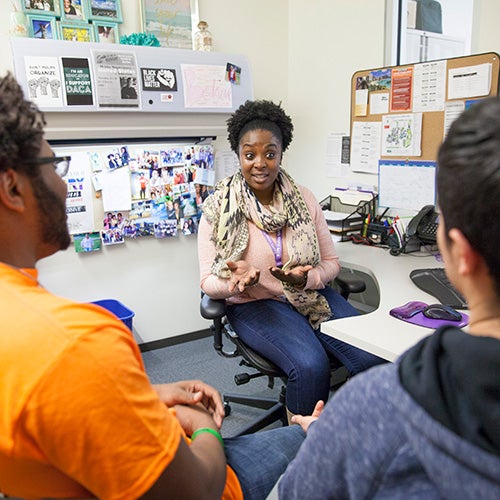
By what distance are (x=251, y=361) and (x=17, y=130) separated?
1.30 m

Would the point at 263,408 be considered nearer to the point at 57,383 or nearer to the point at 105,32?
the point at 57,383

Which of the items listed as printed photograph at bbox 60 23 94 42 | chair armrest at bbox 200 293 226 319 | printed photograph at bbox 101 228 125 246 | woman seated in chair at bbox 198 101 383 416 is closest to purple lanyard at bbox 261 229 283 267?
woman seated in chair at bbox 198 101 383 416

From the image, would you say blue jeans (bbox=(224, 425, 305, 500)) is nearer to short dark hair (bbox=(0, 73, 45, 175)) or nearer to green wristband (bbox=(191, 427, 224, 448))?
green wristband (bbox=(191, 427, 224, 448))

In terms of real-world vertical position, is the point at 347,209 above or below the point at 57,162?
below

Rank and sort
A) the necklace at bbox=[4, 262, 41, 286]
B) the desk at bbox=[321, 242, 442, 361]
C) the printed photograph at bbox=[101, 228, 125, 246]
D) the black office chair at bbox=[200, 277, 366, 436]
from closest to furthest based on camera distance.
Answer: the necklace at bbox=[4, 262, 41, 286] < the desk at bbox=[321, 242, 442, 361] < the black office chair at bbox=[200, 277, 366, 436] < the printed photograph at bbox=[101, 228, 125, 246]

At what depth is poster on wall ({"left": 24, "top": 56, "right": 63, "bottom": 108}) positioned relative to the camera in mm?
2219

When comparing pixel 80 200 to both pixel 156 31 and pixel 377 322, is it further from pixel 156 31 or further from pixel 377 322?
pixel 377 322

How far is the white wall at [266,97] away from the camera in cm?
273

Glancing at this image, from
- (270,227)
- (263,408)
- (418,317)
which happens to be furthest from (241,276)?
(263,408)

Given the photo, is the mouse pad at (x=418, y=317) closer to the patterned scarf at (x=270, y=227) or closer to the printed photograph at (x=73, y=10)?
the patterned scarf at (x=270, y=227)

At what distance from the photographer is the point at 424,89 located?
2447 millimetres

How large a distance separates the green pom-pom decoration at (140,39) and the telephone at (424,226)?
65.5 inches

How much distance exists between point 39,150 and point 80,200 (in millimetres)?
2040

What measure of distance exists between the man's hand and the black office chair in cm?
68
